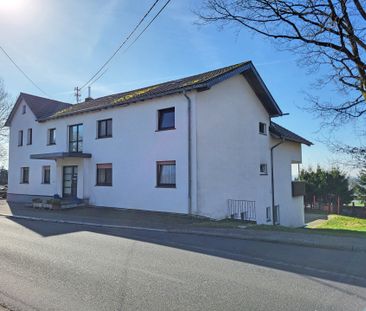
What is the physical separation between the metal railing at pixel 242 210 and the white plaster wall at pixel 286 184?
4086 mm

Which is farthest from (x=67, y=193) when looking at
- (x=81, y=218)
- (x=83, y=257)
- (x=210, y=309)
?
(x=210, y=309)

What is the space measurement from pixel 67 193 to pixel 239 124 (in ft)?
38.4

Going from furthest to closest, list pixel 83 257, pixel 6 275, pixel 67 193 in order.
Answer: pixel 67 193 < pixel 83 257 < pixel 6 275

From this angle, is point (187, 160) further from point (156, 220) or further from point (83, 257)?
point (83, 257)

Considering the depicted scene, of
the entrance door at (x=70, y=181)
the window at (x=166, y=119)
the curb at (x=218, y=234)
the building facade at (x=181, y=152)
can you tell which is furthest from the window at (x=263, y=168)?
the entrance door at (x=70, y=181)

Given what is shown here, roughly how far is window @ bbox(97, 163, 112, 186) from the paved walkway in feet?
5.29

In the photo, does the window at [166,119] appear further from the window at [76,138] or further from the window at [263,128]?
the window at [263,128]

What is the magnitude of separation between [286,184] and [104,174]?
12.5 m

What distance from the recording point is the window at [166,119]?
16.7 metres

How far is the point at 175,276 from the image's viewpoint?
19.5 feet

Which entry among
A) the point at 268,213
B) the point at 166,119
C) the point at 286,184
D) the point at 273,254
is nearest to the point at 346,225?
the point at 286,184

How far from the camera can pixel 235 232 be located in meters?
11.1

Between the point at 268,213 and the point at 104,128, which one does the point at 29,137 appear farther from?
the point at 268,213

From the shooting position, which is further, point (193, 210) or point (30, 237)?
point (193, 210)
